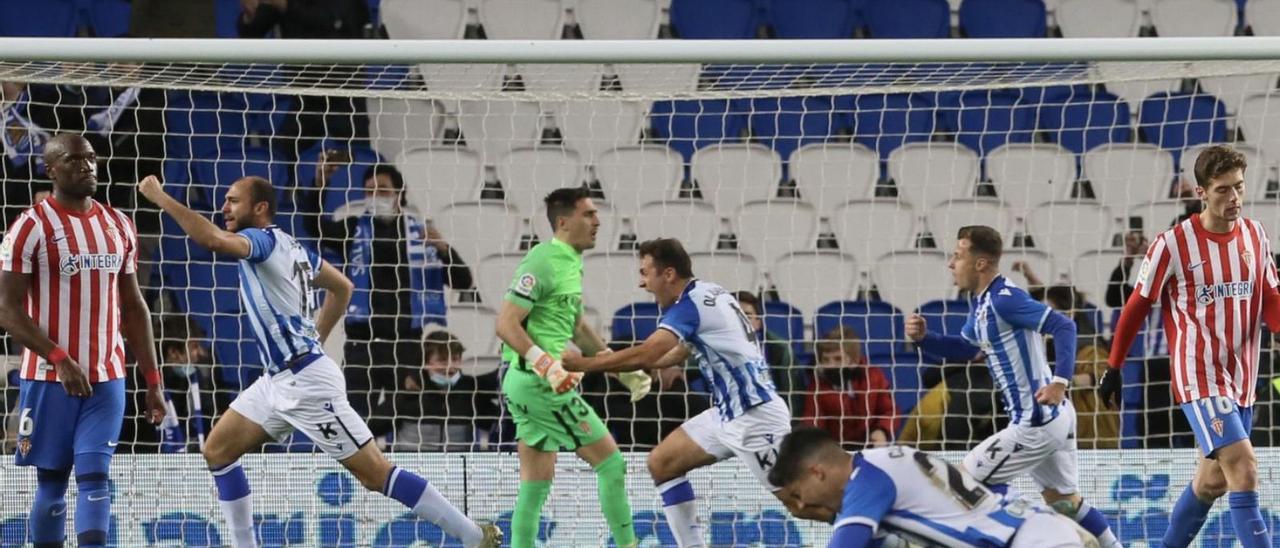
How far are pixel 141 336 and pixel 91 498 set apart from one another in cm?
81

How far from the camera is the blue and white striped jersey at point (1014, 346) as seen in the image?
7457mm

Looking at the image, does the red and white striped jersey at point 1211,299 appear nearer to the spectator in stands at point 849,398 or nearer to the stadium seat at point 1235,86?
the spectator in stands at point 849,398

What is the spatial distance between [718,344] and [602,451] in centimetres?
79

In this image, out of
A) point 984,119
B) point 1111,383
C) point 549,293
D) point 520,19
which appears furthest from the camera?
point 520,19

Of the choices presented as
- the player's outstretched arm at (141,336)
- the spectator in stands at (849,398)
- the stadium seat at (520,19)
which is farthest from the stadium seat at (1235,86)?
the player's outstretched arm at (141,336)

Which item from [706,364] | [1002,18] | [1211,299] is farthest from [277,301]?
[1002,18]

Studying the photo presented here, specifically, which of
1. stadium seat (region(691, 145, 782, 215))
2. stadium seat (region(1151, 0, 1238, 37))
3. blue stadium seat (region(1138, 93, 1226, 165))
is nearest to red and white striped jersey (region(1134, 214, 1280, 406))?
stadium seat (region(691, 145, 782, 215))

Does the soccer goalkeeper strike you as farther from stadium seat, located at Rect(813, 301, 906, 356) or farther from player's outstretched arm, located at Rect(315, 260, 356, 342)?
stadium seat, located at Rect(813, 301, 906, 356)

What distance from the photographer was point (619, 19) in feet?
40.0

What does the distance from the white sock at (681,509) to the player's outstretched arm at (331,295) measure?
5.72 ft

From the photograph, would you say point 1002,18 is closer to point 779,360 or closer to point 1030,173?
point 1030,173

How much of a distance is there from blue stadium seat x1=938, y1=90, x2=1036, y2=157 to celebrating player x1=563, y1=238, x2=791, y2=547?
459cm

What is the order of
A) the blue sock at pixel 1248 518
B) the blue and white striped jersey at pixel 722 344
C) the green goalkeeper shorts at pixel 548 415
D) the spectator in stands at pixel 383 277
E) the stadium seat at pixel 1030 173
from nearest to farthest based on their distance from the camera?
the blue sock at pixel 1248 518 → the blue and white striped jersey at pixel 722 344 → the green goalkeeper shorts at pixel 548 415 → the spectator in stands at pixel 383 277 → the stadium seat at pixel 1030 173

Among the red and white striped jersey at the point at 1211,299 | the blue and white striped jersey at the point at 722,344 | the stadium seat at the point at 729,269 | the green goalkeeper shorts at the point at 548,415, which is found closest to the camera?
the red and white striped jersey at the point at 1211,299
